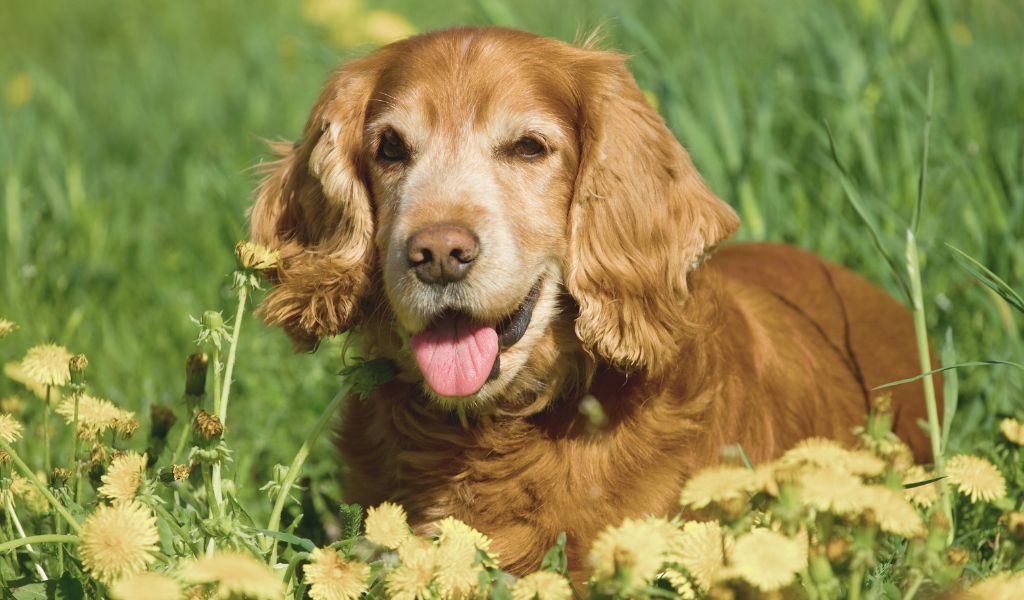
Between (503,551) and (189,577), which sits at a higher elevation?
(189,577)

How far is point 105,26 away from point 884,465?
799 centimetres

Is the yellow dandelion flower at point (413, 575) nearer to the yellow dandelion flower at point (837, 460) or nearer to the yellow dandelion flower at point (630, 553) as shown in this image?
the yellow dandelion flower at point (630, 553)

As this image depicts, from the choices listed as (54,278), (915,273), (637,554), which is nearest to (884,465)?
(637,554)

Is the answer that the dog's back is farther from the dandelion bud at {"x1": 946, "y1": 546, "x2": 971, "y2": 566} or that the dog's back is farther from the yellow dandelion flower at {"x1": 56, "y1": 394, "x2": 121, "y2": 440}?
the yellow dandelion flower at {"x1": 56, "y1": 394, "x2": 121, "y2": 440}

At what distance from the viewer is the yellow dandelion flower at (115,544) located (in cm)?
171

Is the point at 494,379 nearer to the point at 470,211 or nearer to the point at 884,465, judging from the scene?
the point at 470,211

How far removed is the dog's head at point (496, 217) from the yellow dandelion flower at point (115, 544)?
87cm

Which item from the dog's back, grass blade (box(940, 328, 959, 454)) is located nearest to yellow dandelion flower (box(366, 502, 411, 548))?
grass blade (box(940, 328, 959, 454))

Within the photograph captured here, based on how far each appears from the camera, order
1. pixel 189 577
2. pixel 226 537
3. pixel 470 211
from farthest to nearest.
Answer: pixel 470 211, pixel 226 537, pixel 189 577

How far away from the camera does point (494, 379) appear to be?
101 inches

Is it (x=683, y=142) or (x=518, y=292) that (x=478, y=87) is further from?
(x=683, y=142)

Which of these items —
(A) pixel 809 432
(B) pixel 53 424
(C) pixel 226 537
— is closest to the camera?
(C) pixel 226 537

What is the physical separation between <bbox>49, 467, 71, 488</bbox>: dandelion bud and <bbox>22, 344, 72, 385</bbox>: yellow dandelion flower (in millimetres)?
162

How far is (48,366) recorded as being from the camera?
2.16m
